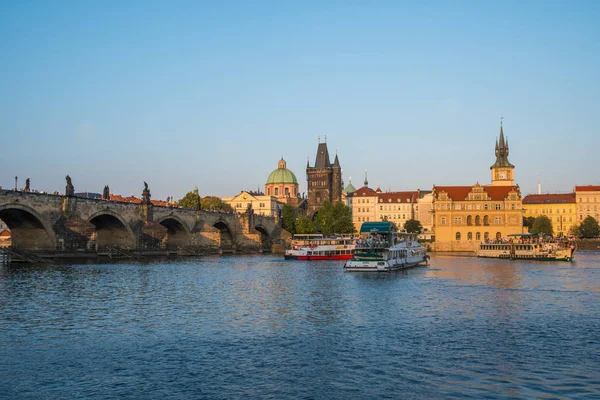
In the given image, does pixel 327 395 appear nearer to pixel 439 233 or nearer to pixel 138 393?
pixel 138 393

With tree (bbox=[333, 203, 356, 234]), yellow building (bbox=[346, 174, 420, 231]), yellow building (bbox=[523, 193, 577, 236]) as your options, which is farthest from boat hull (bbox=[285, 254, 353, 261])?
yellow building (bbox=[523, 193, 577, 236])

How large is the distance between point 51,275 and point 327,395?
120 ft

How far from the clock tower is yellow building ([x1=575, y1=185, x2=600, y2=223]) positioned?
2353 centimetres

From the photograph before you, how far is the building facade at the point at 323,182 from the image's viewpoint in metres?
185

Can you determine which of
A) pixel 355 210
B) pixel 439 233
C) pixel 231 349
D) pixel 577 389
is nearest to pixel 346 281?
pixel 231 349

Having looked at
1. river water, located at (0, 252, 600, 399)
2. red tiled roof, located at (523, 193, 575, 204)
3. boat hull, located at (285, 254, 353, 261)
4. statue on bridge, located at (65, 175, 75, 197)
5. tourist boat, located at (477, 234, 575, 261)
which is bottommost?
river water, located at (0, 252, 600, 399)

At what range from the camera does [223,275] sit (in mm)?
53188

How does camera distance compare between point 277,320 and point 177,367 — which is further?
point 277,320

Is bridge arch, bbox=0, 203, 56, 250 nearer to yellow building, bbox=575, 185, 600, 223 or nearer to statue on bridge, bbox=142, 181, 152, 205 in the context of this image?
statue on bridge, bbox=142, 181, 152, 205

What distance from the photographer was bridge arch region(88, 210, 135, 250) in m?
77.3

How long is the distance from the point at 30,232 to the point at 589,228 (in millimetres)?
120571

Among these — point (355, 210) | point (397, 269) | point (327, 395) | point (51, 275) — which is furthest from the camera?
point (355, 210)

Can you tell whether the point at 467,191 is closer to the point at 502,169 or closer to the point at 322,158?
the point at 502,169

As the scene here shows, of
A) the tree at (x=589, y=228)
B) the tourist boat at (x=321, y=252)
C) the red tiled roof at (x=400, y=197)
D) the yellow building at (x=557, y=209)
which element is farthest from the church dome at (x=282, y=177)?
the tourist boat at (x=321, y=252)
